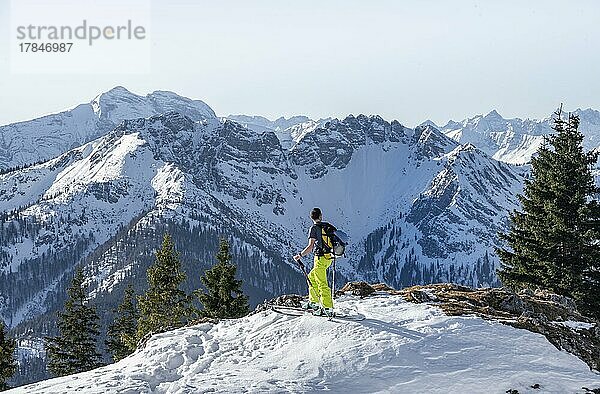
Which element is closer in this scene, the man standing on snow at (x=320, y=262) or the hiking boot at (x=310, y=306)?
the man standing on snow at (x=320, y=262)

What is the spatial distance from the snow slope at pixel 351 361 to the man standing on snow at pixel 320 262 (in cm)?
64

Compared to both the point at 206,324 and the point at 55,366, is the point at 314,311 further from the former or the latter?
the point at 55,366

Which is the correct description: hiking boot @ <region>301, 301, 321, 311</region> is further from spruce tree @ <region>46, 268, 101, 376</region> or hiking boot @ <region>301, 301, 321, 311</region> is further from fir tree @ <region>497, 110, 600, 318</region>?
spruce tree @ <region>46, 268, 101, 376</region>

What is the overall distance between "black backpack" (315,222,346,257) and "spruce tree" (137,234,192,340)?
21238 millimetres

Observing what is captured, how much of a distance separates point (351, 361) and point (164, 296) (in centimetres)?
2484

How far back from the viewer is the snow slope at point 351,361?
12.7m

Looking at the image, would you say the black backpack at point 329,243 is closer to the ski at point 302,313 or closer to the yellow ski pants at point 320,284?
the yellow ski pants at point 320,284

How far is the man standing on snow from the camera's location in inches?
666

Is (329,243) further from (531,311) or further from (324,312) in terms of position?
(531,311)

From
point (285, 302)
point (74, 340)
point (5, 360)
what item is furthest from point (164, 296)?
point (285, 302)

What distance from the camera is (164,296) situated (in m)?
36.4

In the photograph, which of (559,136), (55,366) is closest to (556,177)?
(559,136)

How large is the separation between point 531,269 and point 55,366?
34617 millimetres

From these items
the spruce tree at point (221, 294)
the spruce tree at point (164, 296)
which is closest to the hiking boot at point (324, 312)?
the spruce tree at point (221, 294)
